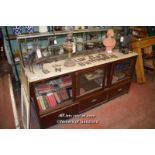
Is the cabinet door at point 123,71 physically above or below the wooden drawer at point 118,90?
above

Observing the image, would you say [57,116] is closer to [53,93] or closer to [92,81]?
[53,93]

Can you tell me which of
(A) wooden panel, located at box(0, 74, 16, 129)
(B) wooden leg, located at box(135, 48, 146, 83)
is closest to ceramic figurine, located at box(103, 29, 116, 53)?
(B) wooden leg, located at box(135, 48, 146, 83)

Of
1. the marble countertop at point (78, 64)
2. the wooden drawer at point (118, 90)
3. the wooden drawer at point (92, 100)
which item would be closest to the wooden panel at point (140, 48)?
the wooden drawer at point (118, 90)

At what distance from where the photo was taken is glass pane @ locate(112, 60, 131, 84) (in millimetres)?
2398

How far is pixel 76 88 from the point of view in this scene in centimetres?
192

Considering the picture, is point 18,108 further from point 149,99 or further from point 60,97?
point 149,99

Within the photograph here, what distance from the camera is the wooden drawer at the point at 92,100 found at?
7.00 feet

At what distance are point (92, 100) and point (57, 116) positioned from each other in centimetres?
61

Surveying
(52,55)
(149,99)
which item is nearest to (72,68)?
(52,55)

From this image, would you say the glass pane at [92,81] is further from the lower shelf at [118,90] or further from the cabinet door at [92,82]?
the lower shelf at [118,90]

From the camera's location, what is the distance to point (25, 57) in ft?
5.88

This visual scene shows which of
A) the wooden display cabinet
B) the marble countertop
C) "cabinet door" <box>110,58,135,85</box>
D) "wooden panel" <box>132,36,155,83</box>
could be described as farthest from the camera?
"wooden panel" <box>132,36,155,83</box>

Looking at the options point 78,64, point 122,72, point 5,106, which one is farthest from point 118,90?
point 5,106

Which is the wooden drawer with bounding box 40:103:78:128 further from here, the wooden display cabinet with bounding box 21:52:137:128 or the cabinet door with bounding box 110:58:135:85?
the cabinet door with bounding box 110:58:135:85
